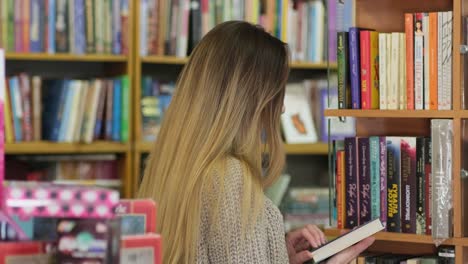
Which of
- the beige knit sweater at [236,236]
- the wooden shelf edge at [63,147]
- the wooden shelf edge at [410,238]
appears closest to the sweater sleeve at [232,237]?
the beige knit sweater at [236,236]

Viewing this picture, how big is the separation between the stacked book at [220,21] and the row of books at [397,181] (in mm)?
1554

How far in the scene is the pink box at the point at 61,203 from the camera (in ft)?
3.98

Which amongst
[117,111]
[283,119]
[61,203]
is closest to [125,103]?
[117,111]

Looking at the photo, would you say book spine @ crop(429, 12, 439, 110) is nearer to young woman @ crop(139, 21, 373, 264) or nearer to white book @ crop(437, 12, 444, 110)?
white book @ crop(437, 12, 444, 110)

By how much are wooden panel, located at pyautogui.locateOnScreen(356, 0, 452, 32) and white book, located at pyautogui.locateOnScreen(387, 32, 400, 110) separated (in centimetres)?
11

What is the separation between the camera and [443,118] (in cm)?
235

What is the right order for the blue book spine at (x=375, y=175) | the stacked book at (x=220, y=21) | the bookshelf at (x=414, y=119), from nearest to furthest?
1. the bookshelf at (x=414, y=119)
2. the blue book spine at (x=375, y=175)
3. the stacked book at (x=220, y=21)

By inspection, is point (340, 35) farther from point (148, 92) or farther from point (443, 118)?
point (148, 92)

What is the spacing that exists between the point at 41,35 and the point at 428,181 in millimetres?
1962

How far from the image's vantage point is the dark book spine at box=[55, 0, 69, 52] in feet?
12.3

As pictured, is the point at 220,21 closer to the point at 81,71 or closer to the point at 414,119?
the point at 81,71

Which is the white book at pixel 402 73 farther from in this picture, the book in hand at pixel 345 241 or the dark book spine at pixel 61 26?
the dark book spine at pixel 61 26

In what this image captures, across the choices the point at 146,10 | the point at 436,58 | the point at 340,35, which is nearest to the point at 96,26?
the point at 146,10

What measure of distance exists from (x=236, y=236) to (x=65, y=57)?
2007 mm
